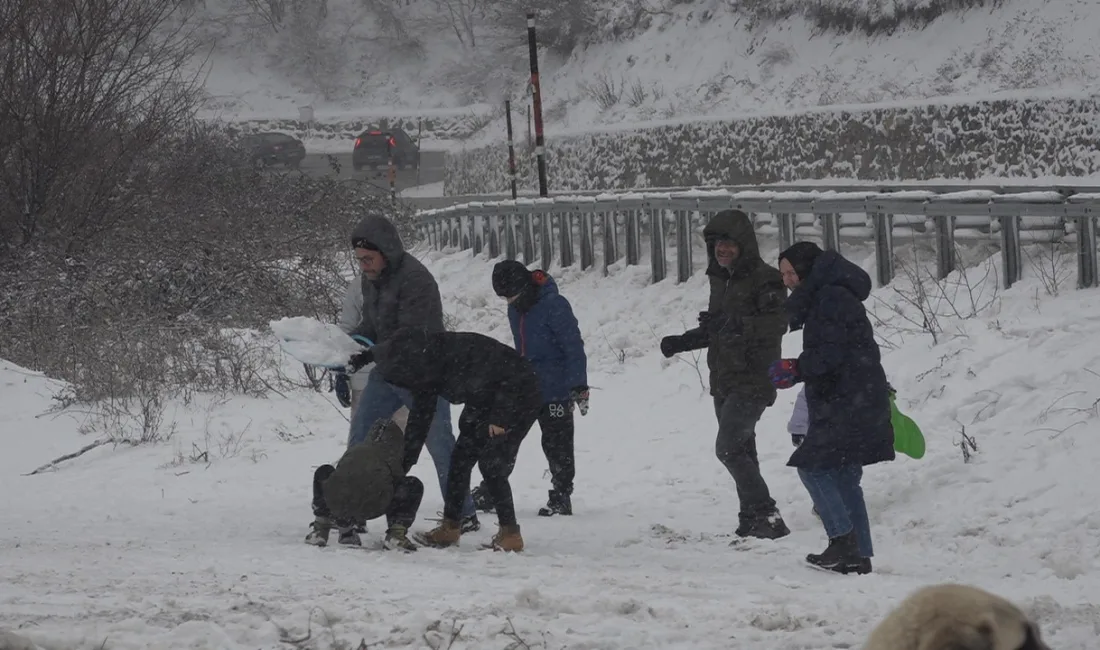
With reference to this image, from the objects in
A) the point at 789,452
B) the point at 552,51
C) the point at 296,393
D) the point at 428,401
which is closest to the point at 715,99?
the point at 552,51

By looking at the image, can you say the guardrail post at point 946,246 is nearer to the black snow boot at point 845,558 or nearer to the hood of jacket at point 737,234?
the hood of jacket at point 737,234

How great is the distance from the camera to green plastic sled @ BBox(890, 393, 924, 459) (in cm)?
761

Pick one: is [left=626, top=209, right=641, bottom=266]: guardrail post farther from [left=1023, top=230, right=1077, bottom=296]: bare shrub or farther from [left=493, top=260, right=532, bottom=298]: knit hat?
[left=493, top=260, right=532, bottom=298]: knit hat

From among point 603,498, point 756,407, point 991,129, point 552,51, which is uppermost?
point 552,51

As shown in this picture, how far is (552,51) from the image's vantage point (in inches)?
2014

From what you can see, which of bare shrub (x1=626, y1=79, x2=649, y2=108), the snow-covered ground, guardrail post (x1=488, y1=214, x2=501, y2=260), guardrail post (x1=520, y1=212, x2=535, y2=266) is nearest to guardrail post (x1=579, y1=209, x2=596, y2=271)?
guardrail post (x1=520, y1=212, x2=535, y2=266)

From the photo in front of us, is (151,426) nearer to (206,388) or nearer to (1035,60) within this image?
(206,388)

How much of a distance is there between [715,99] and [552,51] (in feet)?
43.4

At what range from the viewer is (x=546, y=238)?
2127 cm

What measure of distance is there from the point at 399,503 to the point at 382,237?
55.8 inches

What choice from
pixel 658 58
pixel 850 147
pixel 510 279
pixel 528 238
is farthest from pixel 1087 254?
pixel 658 58

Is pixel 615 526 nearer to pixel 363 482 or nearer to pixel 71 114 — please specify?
pixel 363 482

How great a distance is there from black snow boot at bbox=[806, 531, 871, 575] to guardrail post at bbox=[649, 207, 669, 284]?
1055 centimetres

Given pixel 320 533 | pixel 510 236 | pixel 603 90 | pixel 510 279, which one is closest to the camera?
pixel 320 533
